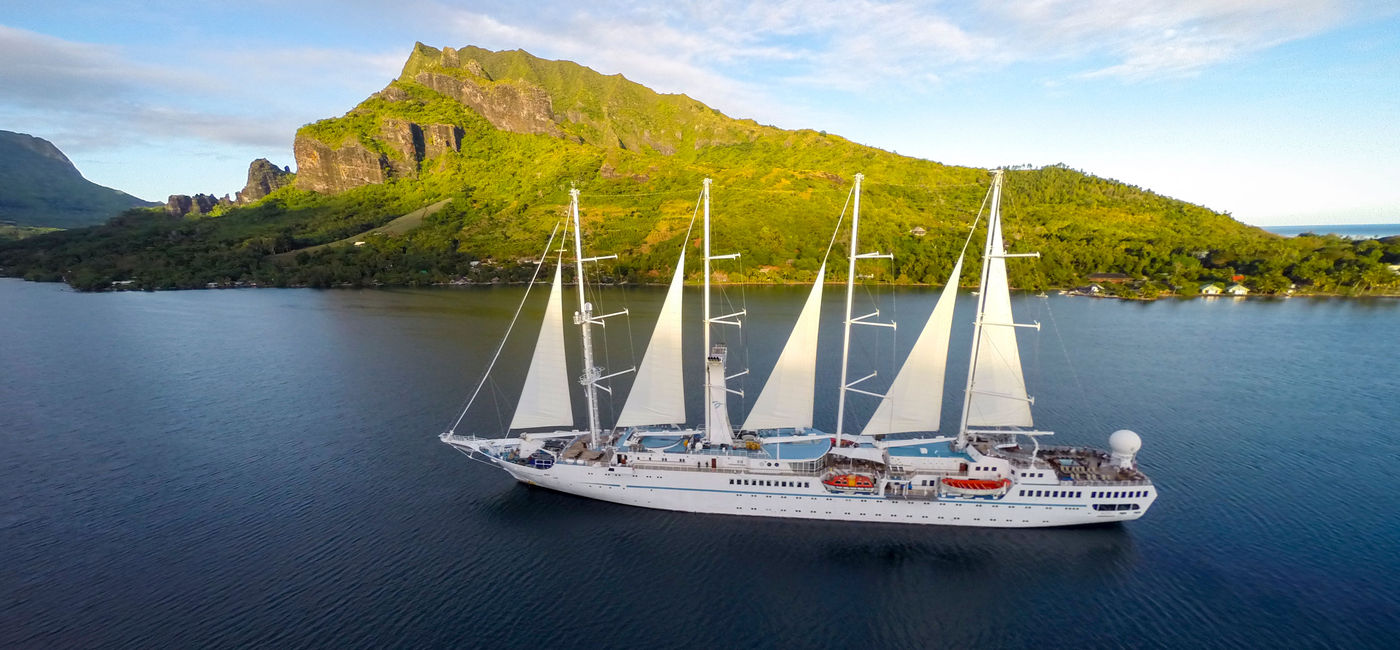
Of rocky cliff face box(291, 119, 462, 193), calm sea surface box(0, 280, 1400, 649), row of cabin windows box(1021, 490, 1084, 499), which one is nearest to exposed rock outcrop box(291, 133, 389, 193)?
rocky cliff face box(291, 119, 462, 193)

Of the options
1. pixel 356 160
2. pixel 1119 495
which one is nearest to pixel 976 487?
pixel 1119 495

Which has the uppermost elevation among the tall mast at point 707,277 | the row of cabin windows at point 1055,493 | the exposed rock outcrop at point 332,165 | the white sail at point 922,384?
the exposed rock outcrop at point 332,165

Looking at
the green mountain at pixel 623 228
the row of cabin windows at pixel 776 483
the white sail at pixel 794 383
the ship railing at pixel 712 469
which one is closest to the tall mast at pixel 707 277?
the ship railing at pixel 712 469

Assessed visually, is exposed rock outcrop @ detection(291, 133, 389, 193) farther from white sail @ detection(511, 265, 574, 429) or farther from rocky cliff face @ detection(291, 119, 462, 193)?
white sail @ detection(511, 265, 574, 429)

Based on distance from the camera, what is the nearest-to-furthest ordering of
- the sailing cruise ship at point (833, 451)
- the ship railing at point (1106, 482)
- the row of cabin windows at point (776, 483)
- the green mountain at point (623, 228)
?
the ship railing at point (1106, 482) → the sailing cruise ship at point (833, 451) → the row of cabin windows at point (776, 483) → the green mountain at point (623, 228)

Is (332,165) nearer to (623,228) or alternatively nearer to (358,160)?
(358,160)

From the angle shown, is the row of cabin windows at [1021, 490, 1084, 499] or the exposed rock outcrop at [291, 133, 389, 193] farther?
the exposed rock outcrop at [291, 133, 389, 193]

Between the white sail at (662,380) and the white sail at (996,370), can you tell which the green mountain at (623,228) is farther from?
the white sail at (996,370)

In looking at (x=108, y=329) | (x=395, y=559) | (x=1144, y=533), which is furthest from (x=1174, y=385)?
(x=108, y=329)
